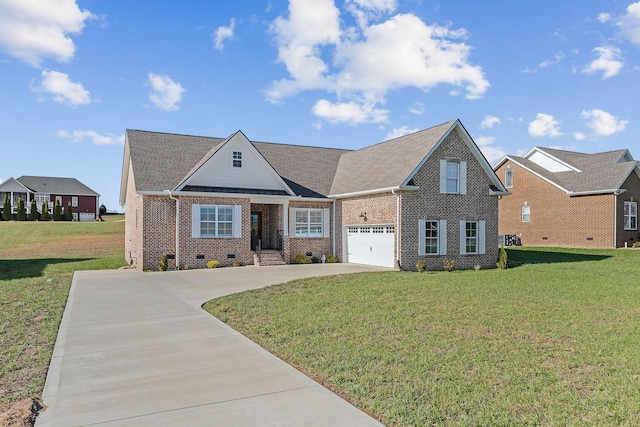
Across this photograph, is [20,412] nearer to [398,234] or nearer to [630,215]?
[398,234]

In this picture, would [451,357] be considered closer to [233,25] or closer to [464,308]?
[464,308]

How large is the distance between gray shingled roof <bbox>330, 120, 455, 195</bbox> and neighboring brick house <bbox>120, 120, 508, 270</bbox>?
0.08m

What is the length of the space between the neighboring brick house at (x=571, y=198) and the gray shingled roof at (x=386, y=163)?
14.1 m

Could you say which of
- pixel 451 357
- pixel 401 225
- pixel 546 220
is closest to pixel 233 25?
pixel 401 225

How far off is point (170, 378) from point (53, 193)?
62946 millimetres

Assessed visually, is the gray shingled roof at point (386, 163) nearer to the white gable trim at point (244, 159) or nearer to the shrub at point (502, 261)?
the white gable trim at point (244, 159)

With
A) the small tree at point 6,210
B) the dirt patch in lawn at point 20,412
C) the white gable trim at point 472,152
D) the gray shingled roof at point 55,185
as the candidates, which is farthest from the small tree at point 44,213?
the dirt patch in lawn at point 20,412

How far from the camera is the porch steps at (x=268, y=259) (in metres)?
21.0

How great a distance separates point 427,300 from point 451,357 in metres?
4.60

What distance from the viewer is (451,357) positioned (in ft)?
21.1

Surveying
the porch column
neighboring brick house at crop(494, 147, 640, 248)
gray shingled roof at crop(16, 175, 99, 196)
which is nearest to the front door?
the porch column

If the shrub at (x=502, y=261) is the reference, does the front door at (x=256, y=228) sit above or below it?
above

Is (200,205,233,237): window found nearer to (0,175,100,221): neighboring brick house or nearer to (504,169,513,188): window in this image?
(504,169,513,188): window

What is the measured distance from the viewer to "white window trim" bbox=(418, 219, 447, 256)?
19500 mm
